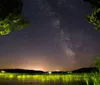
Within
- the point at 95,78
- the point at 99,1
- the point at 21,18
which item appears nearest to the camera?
the point at 95,78

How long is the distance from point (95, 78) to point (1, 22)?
70.4ft

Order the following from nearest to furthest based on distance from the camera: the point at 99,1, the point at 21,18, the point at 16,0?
the point at 99,1, the point at 16,0, the point at 21,18

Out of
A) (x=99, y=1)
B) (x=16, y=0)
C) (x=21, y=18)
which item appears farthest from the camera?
(x=21, y=18)

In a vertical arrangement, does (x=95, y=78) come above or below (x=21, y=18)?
below

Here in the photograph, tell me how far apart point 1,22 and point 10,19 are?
0.93 m

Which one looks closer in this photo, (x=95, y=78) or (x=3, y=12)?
(x=95, y=78)

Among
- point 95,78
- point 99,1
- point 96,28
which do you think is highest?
point 99,1

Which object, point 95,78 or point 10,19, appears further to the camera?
point 10,19

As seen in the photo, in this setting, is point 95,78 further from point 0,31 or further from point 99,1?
point 0,31

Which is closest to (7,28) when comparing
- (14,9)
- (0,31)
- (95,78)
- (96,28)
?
(0,31)

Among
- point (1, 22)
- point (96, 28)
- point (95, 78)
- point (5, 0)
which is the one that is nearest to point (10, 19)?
point (1, 22)

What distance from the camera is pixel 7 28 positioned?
109ft

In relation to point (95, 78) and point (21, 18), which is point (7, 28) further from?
point (95, 78)

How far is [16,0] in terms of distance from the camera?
30.0m
